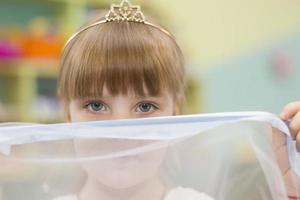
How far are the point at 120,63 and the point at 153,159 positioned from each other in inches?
7.9

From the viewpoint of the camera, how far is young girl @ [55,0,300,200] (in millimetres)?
877

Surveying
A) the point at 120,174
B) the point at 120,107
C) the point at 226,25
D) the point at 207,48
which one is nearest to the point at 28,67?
the point at 207,48

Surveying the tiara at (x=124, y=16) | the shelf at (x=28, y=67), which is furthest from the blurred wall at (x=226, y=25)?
the tiara at (x=124, y=16)

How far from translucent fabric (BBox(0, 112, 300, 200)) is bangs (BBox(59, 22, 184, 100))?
145mm

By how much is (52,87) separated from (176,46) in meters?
1.83

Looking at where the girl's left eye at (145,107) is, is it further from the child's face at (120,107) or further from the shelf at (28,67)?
the shelf at (28,67)

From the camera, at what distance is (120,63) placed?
896 millimetres

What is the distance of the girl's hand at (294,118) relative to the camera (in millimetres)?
733

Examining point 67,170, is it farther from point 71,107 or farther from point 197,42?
point 197,42

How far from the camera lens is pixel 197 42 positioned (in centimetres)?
302

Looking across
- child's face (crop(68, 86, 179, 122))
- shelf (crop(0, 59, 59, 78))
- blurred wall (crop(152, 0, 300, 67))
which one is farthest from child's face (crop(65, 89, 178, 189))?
blurred wall (crop(152, 0, 300, 67))

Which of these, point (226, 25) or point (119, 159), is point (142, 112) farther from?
point (226, 25)

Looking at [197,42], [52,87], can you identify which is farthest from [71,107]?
[197,42]

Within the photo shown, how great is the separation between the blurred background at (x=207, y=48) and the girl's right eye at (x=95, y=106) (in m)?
1.67
